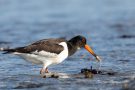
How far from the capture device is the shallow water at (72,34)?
478 inches

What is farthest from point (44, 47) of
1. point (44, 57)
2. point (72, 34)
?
point (72, 34)

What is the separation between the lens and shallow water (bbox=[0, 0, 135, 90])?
478 inches

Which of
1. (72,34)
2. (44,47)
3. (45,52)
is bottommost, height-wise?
(45,52)

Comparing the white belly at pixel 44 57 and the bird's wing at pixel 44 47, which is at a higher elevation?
the bird's wing at pixel 44 47

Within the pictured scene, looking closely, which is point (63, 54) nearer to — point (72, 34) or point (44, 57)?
point (44, 57)

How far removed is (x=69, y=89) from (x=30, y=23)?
51.8 ft

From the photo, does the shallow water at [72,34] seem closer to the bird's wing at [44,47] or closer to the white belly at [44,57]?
Result: the white belly at [44,57]

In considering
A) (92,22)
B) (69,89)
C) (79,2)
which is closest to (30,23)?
(92,22)

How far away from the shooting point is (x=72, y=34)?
22.6 meters

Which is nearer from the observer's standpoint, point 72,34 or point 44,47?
point 44,47

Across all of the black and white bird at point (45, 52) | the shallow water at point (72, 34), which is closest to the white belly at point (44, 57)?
the black and white bird at point (45, 52)

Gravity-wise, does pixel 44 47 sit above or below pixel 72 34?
below

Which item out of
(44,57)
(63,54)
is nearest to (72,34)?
(63,54)

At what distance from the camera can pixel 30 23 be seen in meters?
26.7
